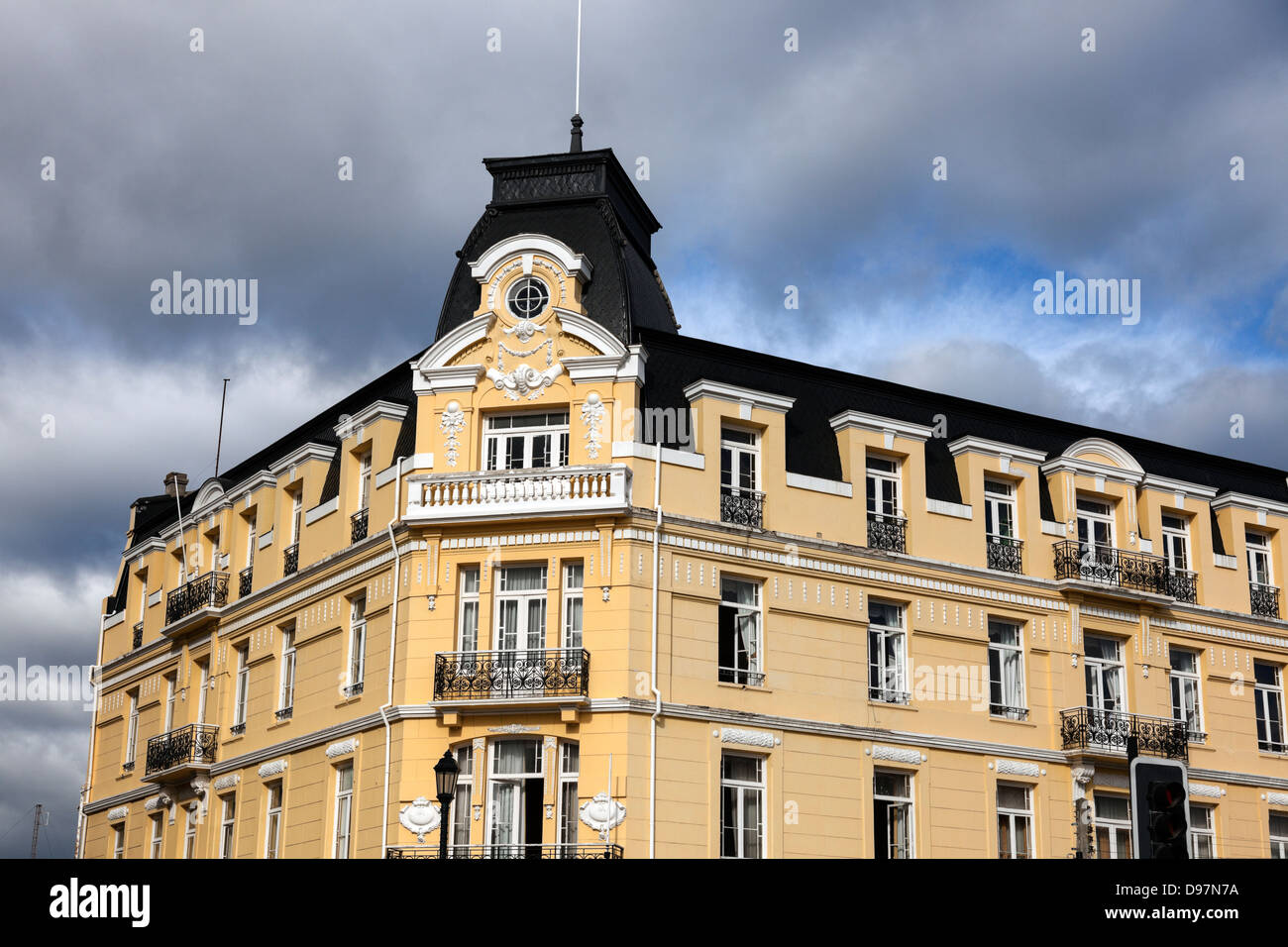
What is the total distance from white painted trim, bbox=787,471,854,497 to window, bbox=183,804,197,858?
17752mm

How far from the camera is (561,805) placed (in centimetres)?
2892

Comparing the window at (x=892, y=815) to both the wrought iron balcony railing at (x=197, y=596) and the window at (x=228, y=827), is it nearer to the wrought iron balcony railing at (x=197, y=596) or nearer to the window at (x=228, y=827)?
the window at (x=228, y=827)

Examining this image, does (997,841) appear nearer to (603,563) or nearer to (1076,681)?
(1076,681)

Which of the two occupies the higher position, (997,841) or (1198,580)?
(1198,580)

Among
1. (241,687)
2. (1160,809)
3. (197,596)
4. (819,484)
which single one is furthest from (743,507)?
(1160,809)

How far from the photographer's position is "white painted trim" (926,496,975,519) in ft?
110

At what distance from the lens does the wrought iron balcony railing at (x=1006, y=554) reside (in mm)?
34156

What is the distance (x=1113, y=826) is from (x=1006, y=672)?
13.9 feet

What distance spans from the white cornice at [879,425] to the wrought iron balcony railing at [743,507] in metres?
2.96

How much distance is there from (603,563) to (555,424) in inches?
134

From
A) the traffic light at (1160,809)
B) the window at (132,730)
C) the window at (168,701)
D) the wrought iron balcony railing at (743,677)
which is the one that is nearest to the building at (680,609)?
the wrought iron balcony railing at (743,677)
